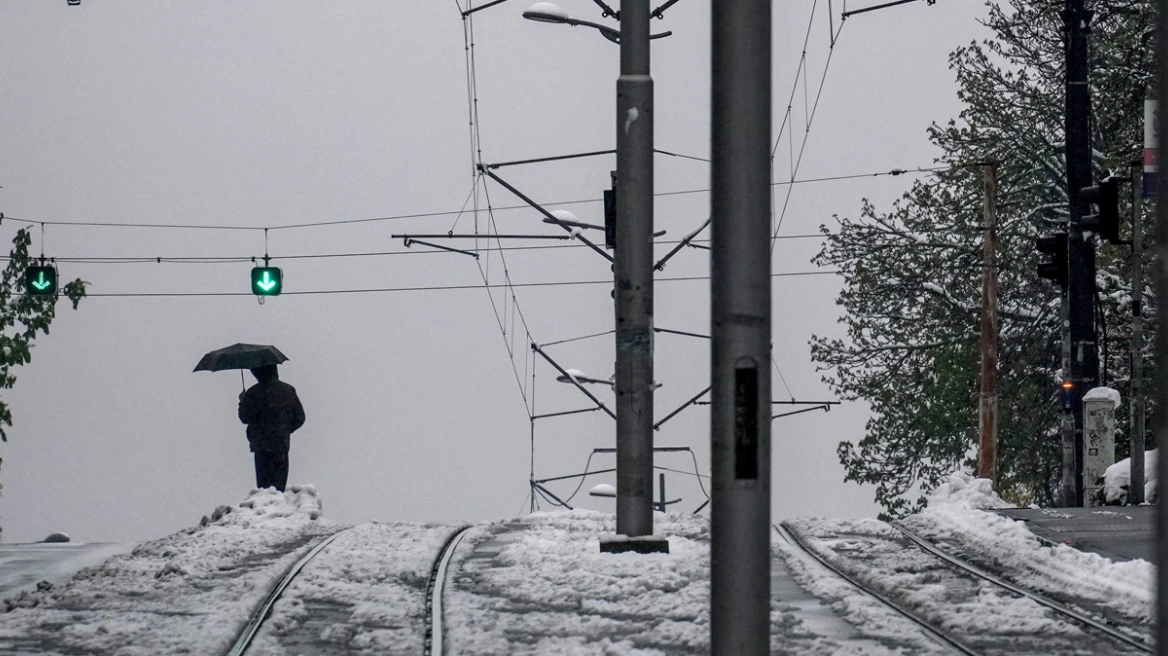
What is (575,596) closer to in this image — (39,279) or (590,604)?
(590,604)

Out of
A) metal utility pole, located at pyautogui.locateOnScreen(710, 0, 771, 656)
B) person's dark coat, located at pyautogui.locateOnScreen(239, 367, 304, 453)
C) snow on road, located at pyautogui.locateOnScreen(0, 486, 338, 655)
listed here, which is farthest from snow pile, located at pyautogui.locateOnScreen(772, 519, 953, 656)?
person's dark coat, located at pyautogui.locateOnScreen(239, 367, 304, 453)

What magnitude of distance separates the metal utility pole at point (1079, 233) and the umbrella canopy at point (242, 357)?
12.2 meters

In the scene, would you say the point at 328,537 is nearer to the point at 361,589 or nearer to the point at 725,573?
the point at 361,589

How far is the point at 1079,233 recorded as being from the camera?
24.5 m

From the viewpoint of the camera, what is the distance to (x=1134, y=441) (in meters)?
20.9

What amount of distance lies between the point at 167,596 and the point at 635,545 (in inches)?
146

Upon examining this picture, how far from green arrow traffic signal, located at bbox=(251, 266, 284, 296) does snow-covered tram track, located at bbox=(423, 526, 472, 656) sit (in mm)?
12480

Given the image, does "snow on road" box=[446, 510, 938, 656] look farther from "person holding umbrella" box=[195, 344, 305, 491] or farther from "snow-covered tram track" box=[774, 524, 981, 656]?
"person holding umbrella" box=[195, 344, 305, 491]

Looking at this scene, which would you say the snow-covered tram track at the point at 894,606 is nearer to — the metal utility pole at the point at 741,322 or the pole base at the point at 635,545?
the pole base at the point at 635,545

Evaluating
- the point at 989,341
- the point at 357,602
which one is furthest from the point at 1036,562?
the point at 989,341

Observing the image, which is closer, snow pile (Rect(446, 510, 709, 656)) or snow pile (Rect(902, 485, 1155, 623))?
snow pile (Rect(446, 510, 709, 656))

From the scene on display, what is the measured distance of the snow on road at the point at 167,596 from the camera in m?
9.36

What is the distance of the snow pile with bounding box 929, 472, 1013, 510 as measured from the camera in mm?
17961

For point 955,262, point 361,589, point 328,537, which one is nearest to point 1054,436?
point 955,262
